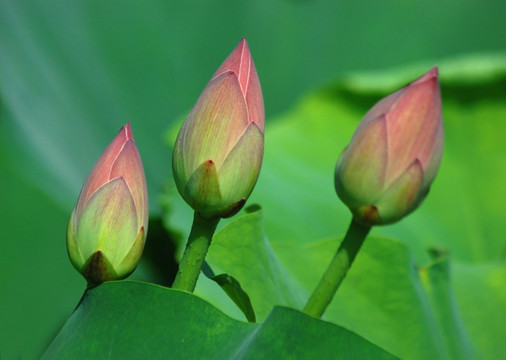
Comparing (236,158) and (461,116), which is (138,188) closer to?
(236,158)

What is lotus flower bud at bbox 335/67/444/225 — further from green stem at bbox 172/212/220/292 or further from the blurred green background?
the blurred green background

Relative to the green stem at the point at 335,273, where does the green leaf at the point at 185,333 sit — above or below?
below

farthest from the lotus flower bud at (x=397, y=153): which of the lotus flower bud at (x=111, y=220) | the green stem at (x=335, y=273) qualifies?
the lotus flower bud at (x=111, y=220)

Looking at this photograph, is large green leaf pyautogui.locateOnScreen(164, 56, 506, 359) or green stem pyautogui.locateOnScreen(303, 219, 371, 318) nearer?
green stem pyautogui.locateOnScreen(303, 219, 371, 318)

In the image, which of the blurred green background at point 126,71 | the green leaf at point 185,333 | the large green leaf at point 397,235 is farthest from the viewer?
the blurred green background at point 126,71

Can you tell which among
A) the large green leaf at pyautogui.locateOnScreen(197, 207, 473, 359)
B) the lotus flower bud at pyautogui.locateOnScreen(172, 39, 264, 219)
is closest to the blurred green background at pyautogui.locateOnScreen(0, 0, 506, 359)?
the large green leaf at pyautogui.locateOnScreen(197, 207, 473, 359)

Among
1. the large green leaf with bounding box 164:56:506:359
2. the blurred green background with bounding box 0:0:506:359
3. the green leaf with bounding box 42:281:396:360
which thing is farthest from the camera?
the blurred green background with bounding box 0:0:506:359

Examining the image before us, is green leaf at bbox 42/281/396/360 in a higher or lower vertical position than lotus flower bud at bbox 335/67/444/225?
lower

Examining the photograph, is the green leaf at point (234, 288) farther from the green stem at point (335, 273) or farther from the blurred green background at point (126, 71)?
the blurred green background at point (126, 71)
